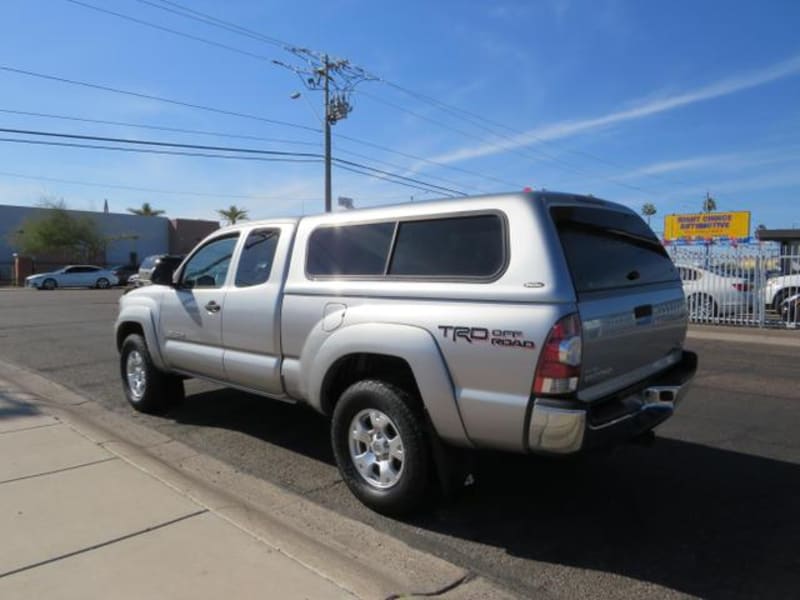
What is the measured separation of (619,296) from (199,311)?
362 cm

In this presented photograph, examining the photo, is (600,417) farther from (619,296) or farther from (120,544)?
(120,544)

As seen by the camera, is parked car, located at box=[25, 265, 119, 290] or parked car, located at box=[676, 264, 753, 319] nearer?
parked car, located at box=[676, 264, 753, 319]

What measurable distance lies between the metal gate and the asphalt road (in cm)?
979

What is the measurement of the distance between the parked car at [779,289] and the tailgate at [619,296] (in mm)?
13734

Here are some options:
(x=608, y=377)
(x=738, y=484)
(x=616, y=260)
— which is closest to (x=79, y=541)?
(x=608, y=377)

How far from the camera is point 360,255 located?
4441 millimetres

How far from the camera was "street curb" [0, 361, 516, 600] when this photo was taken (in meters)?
3.25

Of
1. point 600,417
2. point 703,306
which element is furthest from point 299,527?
point 703,306

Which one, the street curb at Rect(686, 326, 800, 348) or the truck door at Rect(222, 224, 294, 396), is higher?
the truck door at Rect(222, 224, 294, 396)

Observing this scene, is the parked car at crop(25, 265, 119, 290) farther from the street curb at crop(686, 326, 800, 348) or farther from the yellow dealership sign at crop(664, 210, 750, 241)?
the street curb at crop(686, 326, 800, 348)

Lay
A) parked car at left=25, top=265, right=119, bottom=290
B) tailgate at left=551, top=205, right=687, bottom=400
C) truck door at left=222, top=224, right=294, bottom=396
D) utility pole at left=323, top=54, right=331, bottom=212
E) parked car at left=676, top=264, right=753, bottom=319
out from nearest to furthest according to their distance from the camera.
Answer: tailgate at left=551, top=205, right=687, bottom=400 < truck door at left=222, top=224, right=294, bottom=396 < parked car at left=676, top=264, right=753, bottom=319 < utility pole at left=323, top=54, right=331, bottom=212 < parked car at left=25, top=265, right=119, bottom=290

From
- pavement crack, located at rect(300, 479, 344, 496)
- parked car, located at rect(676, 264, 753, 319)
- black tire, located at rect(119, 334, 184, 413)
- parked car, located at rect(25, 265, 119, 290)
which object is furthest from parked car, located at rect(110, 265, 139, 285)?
pavement crack, located at rect(300, 479, 344, 496)

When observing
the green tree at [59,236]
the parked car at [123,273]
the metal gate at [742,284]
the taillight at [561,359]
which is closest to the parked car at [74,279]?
the parked car at [123,273]

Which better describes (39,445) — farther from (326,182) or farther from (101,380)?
(326,182)
